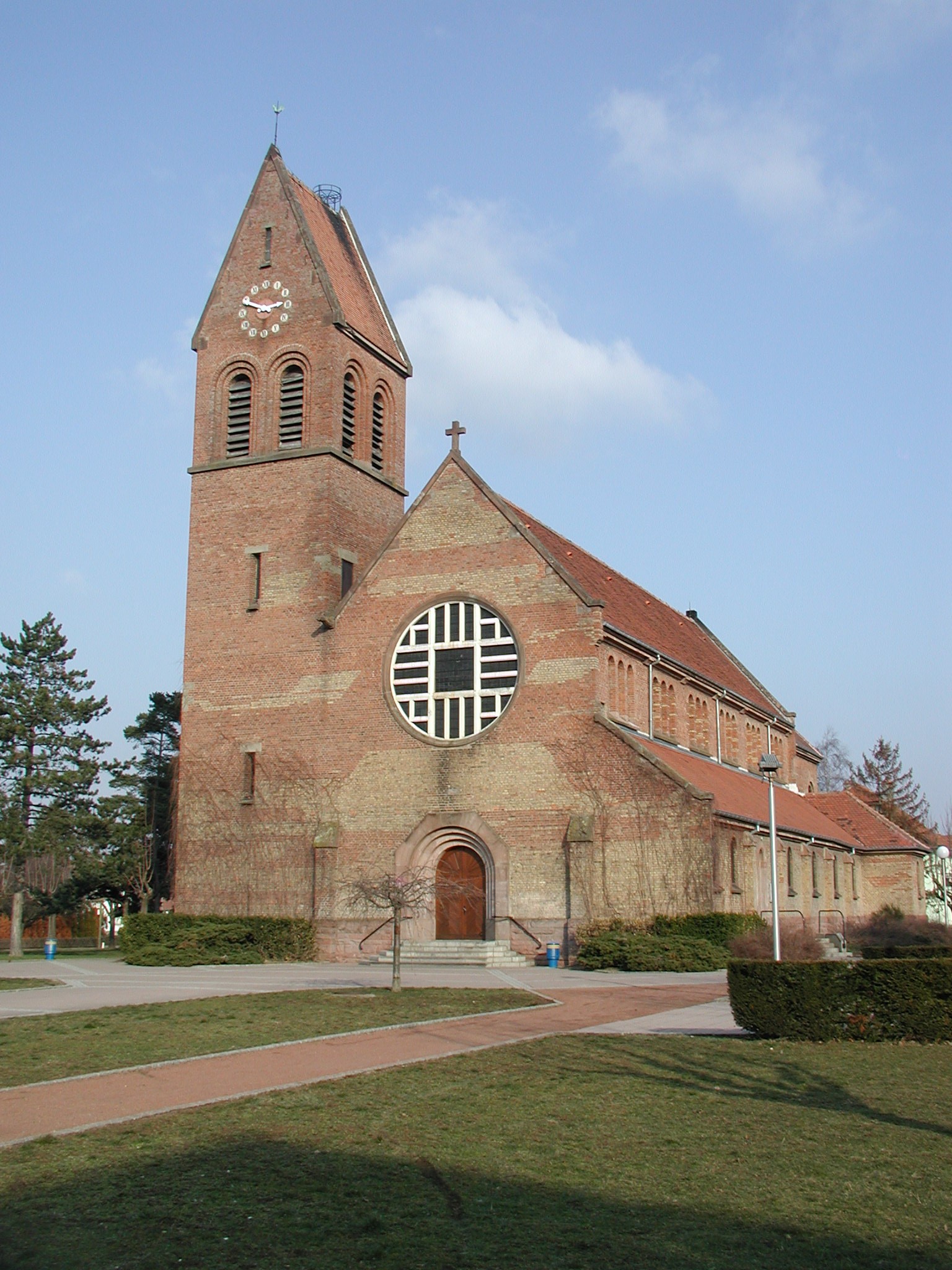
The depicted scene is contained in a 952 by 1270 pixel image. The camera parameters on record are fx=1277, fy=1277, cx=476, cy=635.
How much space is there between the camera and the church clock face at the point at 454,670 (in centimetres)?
3531

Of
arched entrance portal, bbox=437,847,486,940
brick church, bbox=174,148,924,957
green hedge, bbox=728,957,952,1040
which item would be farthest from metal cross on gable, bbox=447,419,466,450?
green hedge, bbox=728,957,952,1040

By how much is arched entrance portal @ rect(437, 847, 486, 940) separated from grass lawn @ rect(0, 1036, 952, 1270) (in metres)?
21.7

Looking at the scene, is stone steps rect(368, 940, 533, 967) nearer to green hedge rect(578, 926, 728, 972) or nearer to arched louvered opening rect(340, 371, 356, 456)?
green hedge rect(578, 926, 728, 972)

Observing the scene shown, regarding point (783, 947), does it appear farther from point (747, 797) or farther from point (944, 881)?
point (944, 881)

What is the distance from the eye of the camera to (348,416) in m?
40.9

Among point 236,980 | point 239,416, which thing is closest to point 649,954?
point 236,980

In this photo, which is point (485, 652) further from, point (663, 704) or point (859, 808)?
point (859, 808)

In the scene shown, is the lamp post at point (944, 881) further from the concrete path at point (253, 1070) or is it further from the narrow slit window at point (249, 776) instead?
the narrow slit window at point (249, 776)

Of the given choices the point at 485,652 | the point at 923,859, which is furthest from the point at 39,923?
the point at 923,859

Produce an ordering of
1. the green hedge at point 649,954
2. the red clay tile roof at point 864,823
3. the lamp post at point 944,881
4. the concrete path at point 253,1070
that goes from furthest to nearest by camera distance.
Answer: the red clay tile roof at point 864,823, the lamp post at point 944,881, the green hedge at point 649,954, the concrete path at point 253,1070

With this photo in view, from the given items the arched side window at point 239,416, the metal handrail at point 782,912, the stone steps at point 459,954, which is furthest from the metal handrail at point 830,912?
the arched side window at point 239,416

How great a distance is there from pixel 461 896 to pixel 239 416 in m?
17.3

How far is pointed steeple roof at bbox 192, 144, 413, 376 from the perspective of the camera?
41562 mm

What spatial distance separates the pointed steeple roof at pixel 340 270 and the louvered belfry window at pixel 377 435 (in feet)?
5.51
